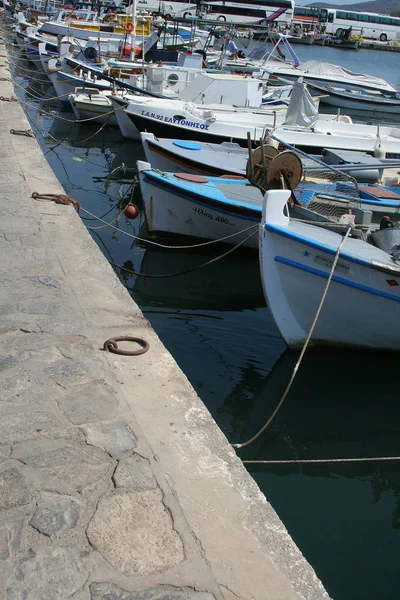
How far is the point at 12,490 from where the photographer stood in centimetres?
304

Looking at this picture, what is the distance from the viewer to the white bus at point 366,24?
93.4m

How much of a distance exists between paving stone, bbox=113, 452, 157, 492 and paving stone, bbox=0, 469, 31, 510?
43 centimetres

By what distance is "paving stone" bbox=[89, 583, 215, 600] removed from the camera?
2.54m

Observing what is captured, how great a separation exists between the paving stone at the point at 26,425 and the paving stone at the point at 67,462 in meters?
0.10

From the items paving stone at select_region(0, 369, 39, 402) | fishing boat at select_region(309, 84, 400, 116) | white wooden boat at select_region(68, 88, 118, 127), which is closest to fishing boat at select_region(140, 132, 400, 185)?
white wooden boat at select_region(68, 88, 118, 127)

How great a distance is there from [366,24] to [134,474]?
4147 inches

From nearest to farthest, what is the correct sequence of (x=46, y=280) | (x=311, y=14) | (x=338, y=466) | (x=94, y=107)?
1. (x=46, y=280)
2. (x=338, y=466)
3. (x=94, y=107)
4. (x=311, y=14)

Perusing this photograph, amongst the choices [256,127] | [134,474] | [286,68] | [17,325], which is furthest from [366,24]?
[134,474]

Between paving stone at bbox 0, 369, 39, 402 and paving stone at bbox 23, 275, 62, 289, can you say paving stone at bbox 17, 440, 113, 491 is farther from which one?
paving stone at bbox 23, 275, 62, 289

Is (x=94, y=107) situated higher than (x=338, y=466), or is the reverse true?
(x=94, y=107)

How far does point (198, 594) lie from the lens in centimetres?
259

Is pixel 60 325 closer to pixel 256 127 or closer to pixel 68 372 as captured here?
pixel 68 372

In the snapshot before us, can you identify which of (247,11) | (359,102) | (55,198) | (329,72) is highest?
(247,11)

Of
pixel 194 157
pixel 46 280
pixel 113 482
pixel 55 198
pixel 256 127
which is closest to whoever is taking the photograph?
pixel 113 482
